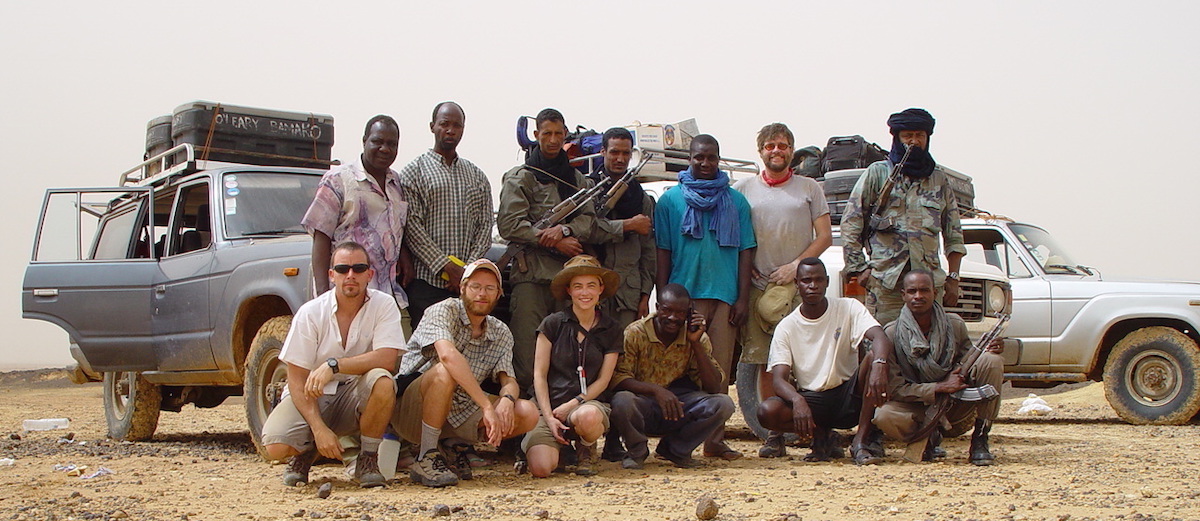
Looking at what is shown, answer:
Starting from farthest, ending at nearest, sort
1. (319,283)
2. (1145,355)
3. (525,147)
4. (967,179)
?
(967,179)
(1145,355)
(525,147)
(319,283)

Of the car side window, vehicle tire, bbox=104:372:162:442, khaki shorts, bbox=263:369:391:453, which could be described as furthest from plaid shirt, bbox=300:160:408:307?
vehicle tire, bbox=104:372:162:442

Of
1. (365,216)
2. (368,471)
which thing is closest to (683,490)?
(368,471)

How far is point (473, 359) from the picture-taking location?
18.5 ft

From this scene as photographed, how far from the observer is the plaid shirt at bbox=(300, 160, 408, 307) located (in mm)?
5871

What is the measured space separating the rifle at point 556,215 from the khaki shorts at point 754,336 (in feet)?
3.79

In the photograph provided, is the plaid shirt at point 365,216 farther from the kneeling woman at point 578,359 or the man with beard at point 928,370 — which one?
the man with beard at point 928,370

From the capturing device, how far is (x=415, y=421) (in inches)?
217

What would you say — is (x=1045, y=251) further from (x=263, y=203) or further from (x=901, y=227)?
(x=263, y=203)

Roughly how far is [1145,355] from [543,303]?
5.64 m

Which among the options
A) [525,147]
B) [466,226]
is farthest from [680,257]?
[525,147]

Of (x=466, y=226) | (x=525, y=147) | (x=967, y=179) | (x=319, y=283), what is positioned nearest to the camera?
(x=319, y=283)

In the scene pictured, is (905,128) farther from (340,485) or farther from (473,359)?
(340,485)

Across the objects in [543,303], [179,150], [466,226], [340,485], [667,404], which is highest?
[179,150]

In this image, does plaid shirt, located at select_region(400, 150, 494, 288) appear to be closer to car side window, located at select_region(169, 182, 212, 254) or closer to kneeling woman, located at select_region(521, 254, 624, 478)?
kneeling woman, located at select_region(521, 254, 624, 478)
